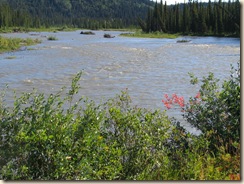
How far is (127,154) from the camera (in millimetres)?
5734

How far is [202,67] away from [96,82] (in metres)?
7.25

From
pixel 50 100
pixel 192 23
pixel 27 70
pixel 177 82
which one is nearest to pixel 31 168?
pixel 50 100

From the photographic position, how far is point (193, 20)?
236 ft

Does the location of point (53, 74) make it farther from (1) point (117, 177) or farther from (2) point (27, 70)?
(1) point (117, 177)

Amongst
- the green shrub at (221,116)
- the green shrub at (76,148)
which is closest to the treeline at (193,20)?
the green shrub at (221,116)

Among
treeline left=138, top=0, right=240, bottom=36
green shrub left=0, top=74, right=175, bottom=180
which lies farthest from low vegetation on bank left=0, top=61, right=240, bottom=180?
treeline left=138, top=0, right=240, bottom=36

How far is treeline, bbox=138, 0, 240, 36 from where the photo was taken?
60.7m

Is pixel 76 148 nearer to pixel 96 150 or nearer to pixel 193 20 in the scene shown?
pixel 96 150

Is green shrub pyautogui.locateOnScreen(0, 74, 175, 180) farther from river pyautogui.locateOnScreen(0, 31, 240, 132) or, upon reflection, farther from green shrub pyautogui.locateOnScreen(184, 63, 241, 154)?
river pyautogui.locateOnScreen(0, 31, 240, 132)

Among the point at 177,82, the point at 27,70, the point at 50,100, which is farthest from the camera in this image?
the point at 27,70

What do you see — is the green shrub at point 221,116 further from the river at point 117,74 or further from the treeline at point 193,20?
the treeline at point 193,20

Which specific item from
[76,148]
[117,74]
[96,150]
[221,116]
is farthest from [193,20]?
[76,148]

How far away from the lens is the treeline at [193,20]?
60656 millimetres

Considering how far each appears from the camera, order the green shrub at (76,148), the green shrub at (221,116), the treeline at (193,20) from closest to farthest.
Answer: the green shrub at (76,148), the green shrub at (221,116), the treeline at (193,20)
